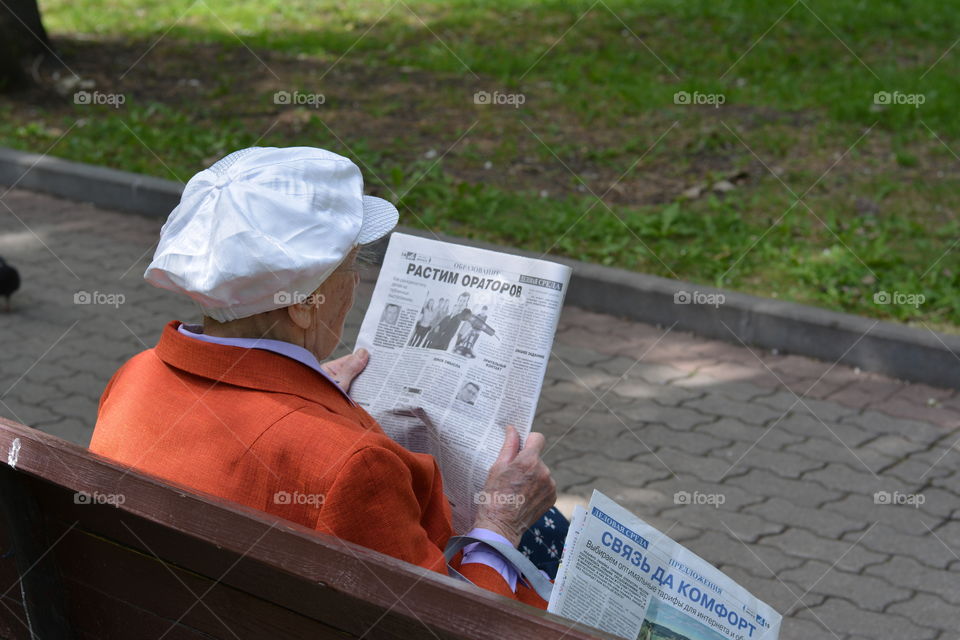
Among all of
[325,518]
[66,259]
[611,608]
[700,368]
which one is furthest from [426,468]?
[66,259]

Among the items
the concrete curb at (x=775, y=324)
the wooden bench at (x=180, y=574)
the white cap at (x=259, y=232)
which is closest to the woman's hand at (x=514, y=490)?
the white cap at (x=259, y=232)

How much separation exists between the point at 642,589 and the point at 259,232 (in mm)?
919

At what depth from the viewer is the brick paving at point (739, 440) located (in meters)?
3.64

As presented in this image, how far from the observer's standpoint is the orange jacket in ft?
5.91

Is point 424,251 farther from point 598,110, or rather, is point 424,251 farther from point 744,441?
point 598,110

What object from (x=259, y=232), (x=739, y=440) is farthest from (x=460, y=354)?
(x=739, y=440)

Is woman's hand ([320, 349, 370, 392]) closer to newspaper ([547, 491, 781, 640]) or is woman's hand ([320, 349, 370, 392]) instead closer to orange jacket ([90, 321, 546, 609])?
orange jacket ([90, 321, 546, 609])

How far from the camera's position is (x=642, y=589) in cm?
195

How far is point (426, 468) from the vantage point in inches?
79.8

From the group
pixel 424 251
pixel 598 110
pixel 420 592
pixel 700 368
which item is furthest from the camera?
pixel 598 110

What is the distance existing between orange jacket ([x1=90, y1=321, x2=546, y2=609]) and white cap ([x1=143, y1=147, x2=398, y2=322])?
0.13 metres

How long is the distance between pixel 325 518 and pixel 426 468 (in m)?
0.29

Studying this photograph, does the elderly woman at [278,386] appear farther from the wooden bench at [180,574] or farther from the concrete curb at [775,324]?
the concrete curb at [775,324]

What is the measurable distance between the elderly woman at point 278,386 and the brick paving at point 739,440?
1804mm
